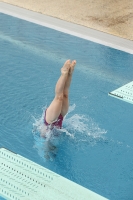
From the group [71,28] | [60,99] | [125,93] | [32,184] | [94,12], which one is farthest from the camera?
[94,12]

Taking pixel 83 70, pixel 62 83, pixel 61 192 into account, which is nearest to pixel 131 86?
pixel 83 70

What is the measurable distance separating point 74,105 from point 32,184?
1.91m

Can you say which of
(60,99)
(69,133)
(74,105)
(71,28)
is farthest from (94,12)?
(60,99)

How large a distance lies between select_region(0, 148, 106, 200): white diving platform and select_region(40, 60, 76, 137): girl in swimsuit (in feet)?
1.79

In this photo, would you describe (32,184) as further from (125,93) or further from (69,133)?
(125,93)

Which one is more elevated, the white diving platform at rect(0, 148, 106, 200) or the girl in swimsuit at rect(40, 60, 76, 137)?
the girl in swimsuit at rect(40, 60, 76, 137)

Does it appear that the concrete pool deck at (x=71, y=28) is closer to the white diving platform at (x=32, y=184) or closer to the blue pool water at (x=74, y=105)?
the blue pool water at (x=74, y=105)

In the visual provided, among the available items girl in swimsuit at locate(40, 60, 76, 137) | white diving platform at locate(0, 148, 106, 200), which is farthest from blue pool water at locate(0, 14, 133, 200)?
girl in swimsuit at locate(40, 60, 76, 137)

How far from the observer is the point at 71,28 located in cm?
873

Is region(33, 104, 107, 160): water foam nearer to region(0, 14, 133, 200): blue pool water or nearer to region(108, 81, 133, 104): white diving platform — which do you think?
region(0, 14, 133, 200): blue pool water

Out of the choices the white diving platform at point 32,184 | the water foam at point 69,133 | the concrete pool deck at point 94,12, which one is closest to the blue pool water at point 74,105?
the water foam at point 69,133

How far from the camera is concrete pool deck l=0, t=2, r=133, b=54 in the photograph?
27.4 feet

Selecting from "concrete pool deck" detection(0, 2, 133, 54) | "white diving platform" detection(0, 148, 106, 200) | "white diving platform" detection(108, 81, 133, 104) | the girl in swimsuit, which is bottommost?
"white diving platform" detection(0, 148, 106, 200)

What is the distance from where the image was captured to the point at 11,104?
5.80 metres
